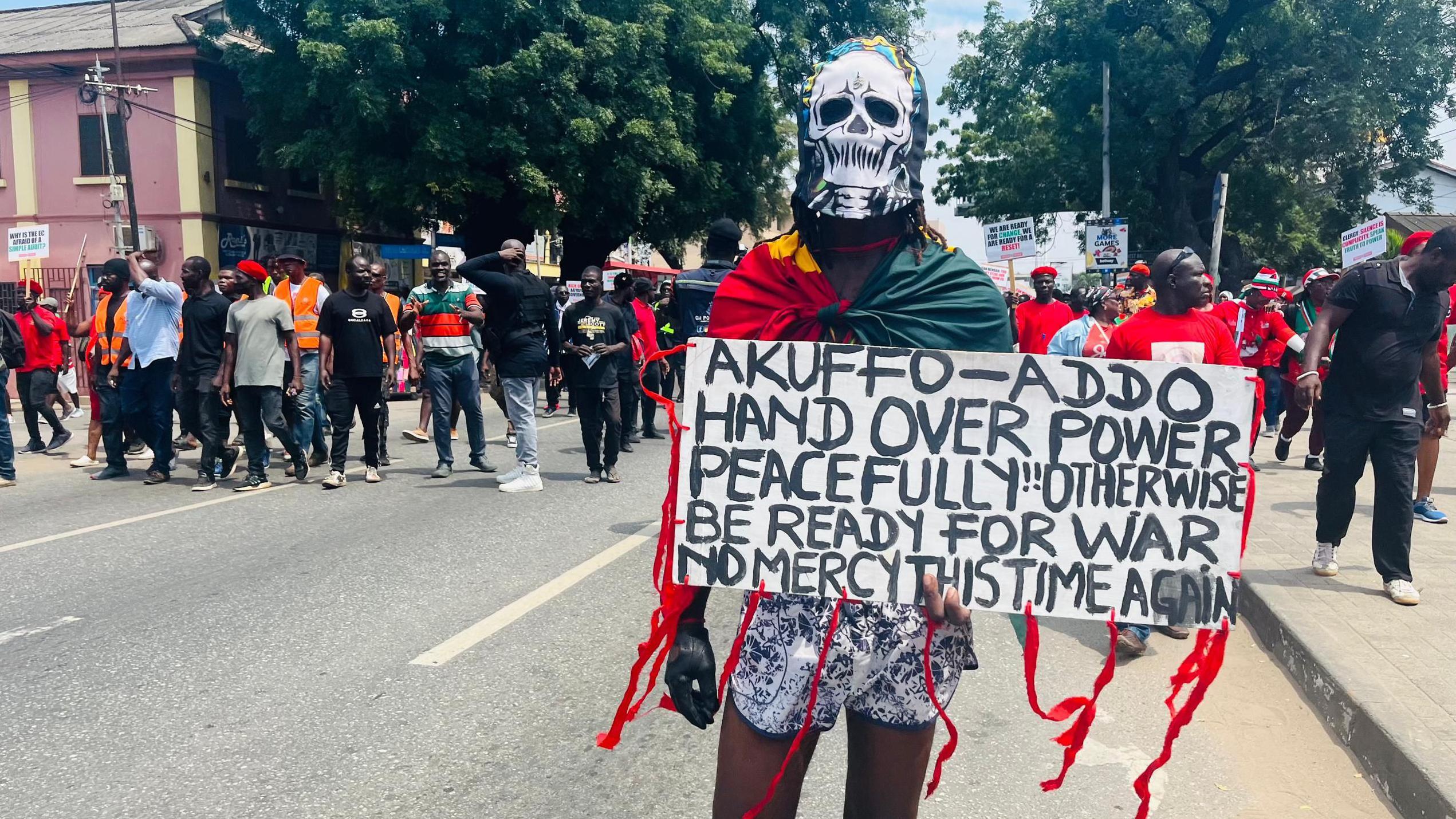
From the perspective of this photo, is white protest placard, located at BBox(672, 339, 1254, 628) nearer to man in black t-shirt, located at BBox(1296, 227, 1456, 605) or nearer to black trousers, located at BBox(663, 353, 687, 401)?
man in black t-shirt, located at BBox(1296, 227, 1456, 605)

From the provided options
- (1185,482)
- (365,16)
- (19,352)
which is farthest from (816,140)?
(365,16)

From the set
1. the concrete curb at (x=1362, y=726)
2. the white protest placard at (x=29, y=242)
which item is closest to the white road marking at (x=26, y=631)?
the concrete curb at (x=1362, y=726)

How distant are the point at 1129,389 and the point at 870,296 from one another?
541 mm

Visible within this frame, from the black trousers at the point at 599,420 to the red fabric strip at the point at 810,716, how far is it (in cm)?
746

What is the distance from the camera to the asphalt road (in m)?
3.56

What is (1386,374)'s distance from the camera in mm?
5609

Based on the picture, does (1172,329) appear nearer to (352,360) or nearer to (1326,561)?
(1326,561)

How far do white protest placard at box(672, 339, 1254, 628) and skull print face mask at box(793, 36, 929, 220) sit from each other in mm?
364

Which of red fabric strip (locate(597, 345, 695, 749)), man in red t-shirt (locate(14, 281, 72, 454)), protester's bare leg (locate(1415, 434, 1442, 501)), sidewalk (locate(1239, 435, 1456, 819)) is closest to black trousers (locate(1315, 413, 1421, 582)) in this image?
sidewalk (locate(1239, 435, 1456, 819))

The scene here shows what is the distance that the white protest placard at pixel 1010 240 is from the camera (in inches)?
811

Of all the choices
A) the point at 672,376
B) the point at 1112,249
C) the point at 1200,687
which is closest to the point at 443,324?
the point at 672,376

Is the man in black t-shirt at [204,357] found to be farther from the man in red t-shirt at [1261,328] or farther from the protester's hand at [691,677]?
the man in red t-shirt at [1261,328]

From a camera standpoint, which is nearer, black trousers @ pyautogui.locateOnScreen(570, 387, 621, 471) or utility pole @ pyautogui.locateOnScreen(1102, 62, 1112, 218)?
black trousers @ pyautogui.locateOnScreen(570, 387, 621, 471)

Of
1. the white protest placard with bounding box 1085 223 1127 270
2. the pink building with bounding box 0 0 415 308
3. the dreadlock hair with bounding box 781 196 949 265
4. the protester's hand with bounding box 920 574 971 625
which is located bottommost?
the protester's hand with bounding box 920 574 971 625
